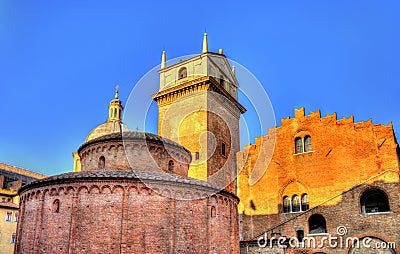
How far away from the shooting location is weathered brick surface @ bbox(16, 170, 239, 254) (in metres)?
16.7

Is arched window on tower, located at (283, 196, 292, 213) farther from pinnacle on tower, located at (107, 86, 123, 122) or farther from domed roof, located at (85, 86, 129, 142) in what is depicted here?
pinnacle on tower, located at (107, 86, 123, 122)

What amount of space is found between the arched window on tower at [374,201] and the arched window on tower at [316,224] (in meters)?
2.88

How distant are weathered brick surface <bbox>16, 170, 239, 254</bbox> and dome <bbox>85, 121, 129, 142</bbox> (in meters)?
20.5

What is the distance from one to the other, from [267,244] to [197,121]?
521 inches

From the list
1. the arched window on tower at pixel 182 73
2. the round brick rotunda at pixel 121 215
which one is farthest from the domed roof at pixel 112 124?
the round brick rotunda at pixel 121 215

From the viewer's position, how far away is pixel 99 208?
671 inches

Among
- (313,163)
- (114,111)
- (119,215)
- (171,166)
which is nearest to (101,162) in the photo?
(171,166)

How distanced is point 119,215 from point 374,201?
676 inches

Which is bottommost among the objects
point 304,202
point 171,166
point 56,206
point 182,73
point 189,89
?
point 56,206

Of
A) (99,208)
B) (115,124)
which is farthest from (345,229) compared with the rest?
(115,124)

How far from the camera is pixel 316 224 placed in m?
26.3

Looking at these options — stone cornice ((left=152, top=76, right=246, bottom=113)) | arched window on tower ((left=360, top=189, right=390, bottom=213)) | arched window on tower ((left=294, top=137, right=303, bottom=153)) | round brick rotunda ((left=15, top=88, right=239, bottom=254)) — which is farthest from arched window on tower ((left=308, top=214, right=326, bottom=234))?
stone cornice ((left=152, top=76, right=246, bottom=113))

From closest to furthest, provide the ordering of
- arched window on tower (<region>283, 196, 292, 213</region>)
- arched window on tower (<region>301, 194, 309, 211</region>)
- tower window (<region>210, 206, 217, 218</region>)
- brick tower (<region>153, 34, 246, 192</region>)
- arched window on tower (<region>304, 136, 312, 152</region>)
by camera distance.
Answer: tower window (<region>210, 206, 217, 218</region>), arched window on tower (<region>301, 194, 309, 211</region>), arched window on tower (<region>283, 196, 292, 213</region>), arched window on tower (<region>304, 136, 312, 152</region>), brick tower (<region>153, 34, 246, 192</region>)

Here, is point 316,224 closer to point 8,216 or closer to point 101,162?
point 101,162
